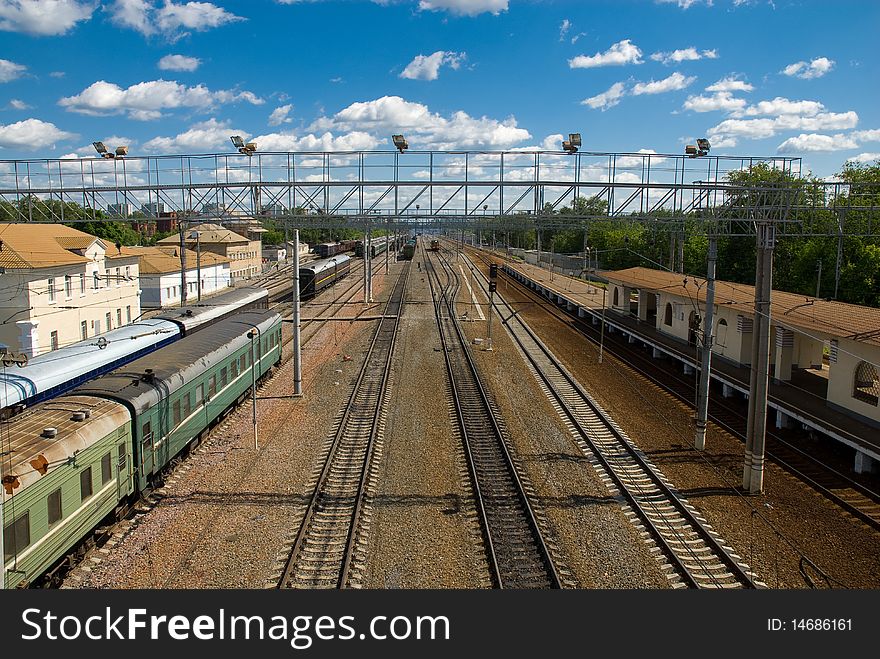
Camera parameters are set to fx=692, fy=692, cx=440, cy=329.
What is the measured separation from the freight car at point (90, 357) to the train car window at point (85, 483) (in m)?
4.89

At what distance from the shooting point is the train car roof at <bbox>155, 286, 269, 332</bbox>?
2506 centimetres

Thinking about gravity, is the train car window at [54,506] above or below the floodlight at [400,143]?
below

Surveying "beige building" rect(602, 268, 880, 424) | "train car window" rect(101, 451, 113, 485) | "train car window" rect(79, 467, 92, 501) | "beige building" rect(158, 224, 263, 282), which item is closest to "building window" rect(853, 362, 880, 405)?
"beige building" rect(602, 268, 880, 424)

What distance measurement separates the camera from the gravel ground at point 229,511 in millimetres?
11203

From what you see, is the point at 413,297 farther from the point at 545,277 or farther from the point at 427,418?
the point at 427,418

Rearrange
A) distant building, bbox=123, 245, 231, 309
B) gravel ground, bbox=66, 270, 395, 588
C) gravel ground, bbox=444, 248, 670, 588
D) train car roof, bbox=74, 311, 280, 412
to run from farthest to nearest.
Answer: distant building, bbox=123, 245, 231, 309 → train car roof, bbox=74, 311, 280, 412 → gravel ground, bbox=444, 248, 670, 588 → gravel ground, bbox=66, 270, 395, 588

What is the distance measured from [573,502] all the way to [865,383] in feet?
32.1

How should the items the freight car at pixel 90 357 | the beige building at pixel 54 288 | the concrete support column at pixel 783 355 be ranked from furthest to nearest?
the beige building at pixel 54 288 < the concrete support column at pixel 783 355 < the freight car at pixel 90 357

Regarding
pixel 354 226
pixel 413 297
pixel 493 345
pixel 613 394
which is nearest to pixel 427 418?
pixel 613 394

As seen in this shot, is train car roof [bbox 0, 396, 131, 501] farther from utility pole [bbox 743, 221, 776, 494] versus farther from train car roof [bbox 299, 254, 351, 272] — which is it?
train car roof [bbox 299, 254, 351, 272]

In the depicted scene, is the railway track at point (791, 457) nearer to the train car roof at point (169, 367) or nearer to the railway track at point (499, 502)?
the railway track at point (499, 502)

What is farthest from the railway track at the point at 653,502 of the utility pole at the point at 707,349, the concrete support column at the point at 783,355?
the concrete support column at the point at 783,355

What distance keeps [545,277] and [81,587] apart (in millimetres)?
66559

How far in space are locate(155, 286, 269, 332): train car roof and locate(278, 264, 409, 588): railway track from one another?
20.9ft
